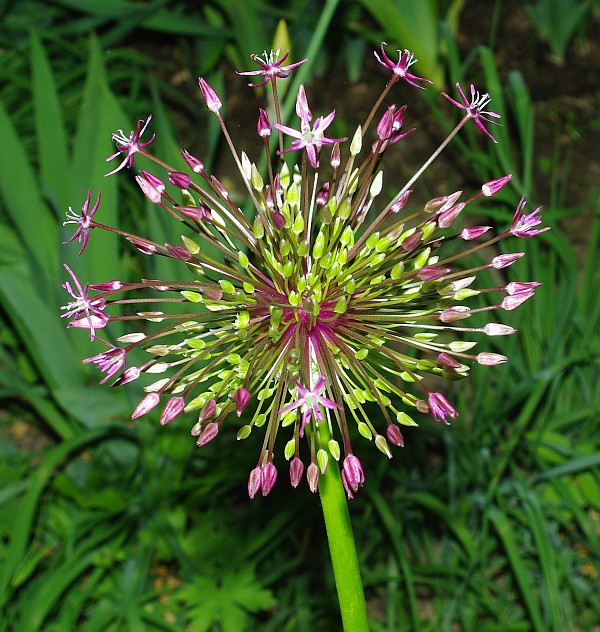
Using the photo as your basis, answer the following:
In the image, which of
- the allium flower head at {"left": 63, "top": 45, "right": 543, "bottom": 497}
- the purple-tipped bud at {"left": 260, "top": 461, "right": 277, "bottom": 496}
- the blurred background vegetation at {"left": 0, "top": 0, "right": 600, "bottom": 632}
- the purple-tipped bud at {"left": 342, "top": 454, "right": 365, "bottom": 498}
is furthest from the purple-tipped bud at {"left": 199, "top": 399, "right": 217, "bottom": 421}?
the blurred background vegetation at {"left": 0, "top": 0, "right": 600, "bottom": 632}

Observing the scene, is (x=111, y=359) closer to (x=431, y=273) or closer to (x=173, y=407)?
(x=173, y=407)

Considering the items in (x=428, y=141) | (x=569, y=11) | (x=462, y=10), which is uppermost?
(x=462, y=10)

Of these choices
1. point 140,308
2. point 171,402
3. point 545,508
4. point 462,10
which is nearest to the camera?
point 171,402

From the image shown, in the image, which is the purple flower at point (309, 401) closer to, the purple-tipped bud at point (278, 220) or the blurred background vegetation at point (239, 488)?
the purple-tipped bud at point (278, 220)

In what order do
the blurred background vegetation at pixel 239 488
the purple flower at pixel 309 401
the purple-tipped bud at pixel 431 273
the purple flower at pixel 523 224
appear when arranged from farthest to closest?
the blurred background vegetation at pixel 239 488 < the purple flower at pixel 523 224 < the purple-tipped bud at pixel 431 273 < the purple flower at pixel 309 401

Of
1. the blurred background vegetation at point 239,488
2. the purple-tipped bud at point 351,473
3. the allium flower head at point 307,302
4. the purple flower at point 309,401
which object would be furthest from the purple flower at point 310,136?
the blurred background vegetation at point 239,488

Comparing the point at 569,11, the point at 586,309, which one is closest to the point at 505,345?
the point at 586,309

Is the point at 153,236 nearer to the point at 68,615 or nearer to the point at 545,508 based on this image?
the point at 68,615

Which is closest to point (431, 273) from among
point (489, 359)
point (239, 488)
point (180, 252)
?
point (489, 359)

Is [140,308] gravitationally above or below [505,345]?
above
